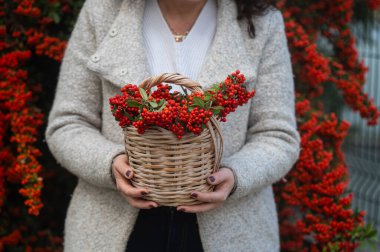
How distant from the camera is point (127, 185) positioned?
1511mm

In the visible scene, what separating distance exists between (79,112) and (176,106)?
55 centimetres

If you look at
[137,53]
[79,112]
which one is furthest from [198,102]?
[79,112]

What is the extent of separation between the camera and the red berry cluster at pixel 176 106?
132 centimetres

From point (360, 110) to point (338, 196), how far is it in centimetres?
61

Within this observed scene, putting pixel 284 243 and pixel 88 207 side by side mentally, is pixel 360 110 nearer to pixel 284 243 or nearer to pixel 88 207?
pixel 284 243

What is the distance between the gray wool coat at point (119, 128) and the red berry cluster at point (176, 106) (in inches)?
11.5

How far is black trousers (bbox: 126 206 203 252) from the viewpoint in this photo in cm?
167

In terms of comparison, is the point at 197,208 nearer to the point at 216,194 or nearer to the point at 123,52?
the point at 216,194

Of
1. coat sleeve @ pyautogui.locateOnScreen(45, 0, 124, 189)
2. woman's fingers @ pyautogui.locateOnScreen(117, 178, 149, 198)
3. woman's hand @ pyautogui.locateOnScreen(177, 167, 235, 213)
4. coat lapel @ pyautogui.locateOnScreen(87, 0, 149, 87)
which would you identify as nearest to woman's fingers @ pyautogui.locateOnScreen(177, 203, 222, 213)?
woman's hand @ pyautogui.locateOnScreen(177, 167, 235, 213)

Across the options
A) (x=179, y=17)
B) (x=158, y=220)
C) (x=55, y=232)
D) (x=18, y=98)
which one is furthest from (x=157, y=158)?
(x=55, y=232)

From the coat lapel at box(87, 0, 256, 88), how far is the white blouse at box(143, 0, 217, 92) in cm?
4

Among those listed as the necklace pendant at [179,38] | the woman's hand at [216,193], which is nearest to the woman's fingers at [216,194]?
the woman's hand at [216,193]

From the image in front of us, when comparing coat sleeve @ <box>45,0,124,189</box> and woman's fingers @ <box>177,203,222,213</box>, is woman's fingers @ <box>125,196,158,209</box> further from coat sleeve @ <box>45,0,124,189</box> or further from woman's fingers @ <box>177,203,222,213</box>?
coat sleeve @ <box>45,0,124,189</box>

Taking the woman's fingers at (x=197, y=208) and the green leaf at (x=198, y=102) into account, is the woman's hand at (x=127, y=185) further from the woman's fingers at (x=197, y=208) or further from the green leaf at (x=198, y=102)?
the green leaf at (x=198, y=102)
